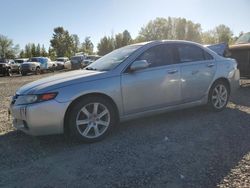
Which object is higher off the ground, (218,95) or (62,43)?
(62,43)

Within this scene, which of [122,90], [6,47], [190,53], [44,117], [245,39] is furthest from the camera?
[6,47]

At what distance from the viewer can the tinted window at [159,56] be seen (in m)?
5.28

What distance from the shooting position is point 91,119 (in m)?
4.66

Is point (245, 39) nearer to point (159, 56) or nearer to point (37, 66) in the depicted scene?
point (159, 56)

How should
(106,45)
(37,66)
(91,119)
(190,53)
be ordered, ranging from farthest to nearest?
(106,45)
(37,66)
(190,53)
(91,119)

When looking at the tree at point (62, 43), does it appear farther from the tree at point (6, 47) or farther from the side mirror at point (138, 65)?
the side mirror at point (138, 65)

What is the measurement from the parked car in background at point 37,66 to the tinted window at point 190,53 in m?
23.3

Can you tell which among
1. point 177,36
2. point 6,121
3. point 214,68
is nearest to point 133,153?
point 214,68

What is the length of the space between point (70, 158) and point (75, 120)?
0.63 meters

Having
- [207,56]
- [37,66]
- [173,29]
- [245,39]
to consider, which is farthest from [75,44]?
[207,56]

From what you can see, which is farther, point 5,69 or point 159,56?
point 5,69

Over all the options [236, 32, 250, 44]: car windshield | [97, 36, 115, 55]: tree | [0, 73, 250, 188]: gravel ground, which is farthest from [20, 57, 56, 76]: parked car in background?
[97, 36, 115, 55]: tree

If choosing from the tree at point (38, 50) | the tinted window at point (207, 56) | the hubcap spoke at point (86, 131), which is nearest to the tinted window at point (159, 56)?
the tinted window at point (207, 56)

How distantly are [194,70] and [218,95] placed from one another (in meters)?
0.93
